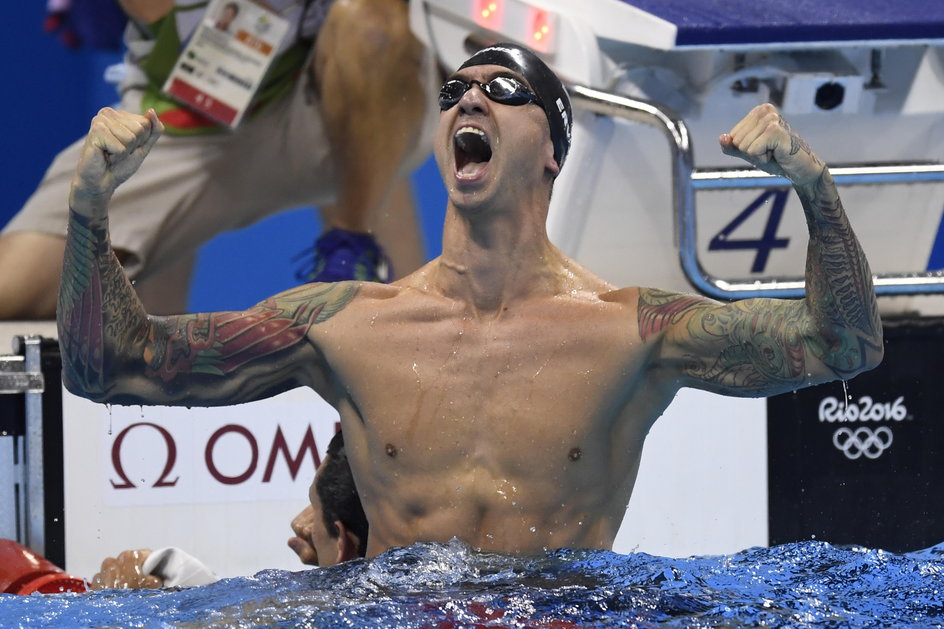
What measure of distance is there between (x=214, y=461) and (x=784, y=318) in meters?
1.68

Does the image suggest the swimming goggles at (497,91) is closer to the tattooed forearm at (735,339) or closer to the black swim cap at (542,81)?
the black swim cap at (542,81)

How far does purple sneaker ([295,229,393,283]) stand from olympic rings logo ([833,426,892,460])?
1691 millimetres

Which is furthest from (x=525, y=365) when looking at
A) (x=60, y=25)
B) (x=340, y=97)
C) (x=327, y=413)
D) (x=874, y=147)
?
(x=60, y=25)

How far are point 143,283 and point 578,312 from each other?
2.97 metres

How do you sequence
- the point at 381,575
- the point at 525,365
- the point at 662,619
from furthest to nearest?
1. the point at 525,365
2. the point at 381,575
3. the point at 662,619

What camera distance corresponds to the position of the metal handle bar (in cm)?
350

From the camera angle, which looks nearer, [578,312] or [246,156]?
[578,312]

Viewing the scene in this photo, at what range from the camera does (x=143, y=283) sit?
17.2 ft

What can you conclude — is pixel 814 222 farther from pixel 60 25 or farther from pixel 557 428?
pixel 60 25

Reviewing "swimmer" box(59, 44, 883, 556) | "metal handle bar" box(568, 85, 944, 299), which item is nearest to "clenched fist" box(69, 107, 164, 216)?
"swimmer" box(59, 44, 883, 556)

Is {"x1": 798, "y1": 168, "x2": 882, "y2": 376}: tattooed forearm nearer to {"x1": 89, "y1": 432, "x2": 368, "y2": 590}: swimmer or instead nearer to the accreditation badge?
{"x1": 89, "y1": 432, "x2": 368, "y2": 590}: swimmer

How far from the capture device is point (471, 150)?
2.62m

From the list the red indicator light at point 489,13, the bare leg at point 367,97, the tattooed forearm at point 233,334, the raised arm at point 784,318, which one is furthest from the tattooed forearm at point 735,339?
the bare leg at point 367,97

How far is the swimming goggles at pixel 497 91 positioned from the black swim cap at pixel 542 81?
3 cm
